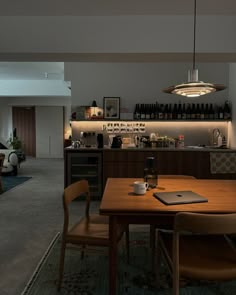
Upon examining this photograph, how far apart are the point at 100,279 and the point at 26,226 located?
1.66 metres

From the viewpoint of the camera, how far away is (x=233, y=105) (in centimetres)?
541

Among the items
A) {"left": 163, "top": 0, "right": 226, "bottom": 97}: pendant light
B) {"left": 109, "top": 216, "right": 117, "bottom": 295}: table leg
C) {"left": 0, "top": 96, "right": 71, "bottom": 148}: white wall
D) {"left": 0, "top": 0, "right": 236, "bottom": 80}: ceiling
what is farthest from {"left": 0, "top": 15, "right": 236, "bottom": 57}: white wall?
{"left": 0, "top": 96, "right": 71, "bottom": 148}: white wall

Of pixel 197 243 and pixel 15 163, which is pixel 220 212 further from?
pixel 15 163

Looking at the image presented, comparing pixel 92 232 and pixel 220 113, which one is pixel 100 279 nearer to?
pixel 92 232

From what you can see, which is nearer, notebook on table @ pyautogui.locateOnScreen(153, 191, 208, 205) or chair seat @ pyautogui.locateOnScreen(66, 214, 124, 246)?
notebook on table @ pyautogui.locateOnScreen(153, 191, 208, 205)

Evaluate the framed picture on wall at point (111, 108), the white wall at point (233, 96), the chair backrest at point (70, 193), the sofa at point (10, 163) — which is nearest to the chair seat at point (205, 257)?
the chair backrest at point (70, 193)

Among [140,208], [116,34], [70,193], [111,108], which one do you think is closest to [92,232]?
[70,193]

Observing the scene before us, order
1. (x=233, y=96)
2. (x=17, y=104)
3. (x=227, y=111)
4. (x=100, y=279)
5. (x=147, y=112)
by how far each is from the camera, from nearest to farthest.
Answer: (x=100, y=279) → (x=233, y=96) → (x=227, y=111) → (x=147, y=112) → (x=17, y=104)

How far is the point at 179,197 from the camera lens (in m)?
2.21

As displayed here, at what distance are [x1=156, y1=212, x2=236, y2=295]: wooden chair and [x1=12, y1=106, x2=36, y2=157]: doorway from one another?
1025cm

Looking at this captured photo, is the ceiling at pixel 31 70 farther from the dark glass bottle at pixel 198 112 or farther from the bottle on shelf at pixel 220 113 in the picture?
Result: the bottle on shelf at pixel 220 113

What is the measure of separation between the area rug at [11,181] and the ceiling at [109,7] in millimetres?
3621

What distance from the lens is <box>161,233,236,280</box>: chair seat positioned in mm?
1747

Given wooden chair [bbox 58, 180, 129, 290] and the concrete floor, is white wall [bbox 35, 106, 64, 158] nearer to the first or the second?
the concrete floor
